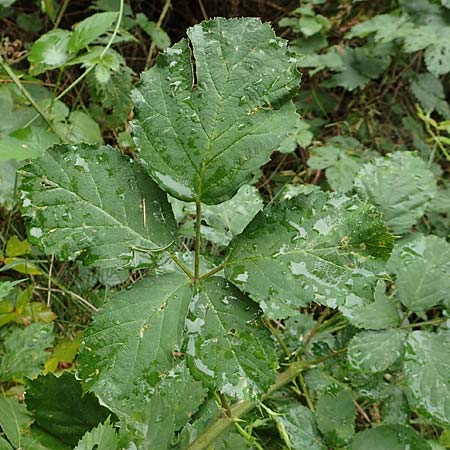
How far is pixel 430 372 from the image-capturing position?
41.3 inches

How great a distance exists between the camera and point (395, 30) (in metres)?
2.27

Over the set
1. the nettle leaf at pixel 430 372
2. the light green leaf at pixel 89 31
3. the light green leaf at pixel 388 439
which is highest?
the light green leaf at pixel 89 31

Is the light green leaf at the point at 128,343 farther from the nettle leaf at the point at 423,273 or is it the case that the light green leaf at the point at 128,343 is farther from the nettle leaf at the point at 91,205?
the nettle leaf at the point at 423,273

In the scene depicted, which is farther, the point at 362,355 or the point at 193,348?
the point at 362,355

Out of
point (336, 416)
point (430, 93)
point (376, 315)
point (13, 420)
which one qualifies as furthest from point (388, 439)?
point (430, 93)

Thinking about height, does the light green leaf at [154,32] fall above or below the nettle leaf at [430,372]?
above

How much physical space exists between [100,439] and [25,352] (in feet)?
1.62

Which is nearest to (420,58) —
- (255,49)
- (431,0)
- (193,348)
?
(431,0)

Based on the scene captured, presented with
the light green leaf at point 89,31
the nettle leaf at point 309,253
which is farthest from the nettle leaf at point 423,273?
the light green leaf at point 89,31

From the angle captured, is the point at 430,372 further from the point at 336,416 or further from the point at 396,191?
the point at 396,191

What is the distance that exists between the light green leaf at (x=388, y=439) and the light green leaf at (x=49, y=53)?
1209mm

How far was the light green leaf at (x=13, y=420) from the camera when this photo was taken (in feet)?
3.41

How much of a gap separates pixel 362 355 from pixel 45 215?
0.68m

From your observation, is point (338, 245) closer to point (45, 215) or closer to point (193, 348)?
point (193, 348)
